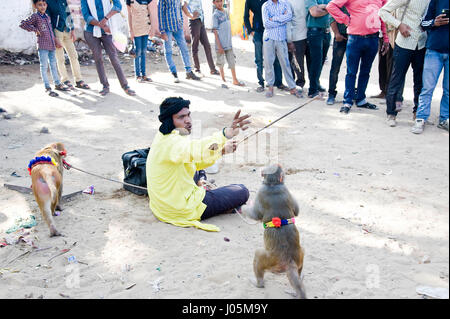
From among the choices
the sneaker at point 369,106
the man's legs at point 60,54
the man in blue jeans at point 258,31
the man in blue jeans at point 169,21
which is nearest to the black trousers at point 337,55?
the sneaker at point 369,106

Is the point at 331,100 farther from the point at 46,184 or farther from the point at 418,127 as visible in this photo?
the point at 46,184

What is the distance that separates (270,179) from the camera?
3.16 metres

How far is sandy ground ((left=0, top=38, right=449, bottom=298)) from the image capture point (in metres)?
3.44

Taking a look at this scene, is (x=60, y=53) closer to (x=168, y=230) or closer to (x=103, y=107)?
(x=103, y=107)

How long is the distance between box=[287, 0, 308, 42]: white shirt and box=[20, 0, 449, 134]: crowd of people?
0.02 m

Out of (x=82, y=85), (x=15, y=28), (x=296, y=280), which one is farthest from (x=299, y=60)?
(x=15, y=28)

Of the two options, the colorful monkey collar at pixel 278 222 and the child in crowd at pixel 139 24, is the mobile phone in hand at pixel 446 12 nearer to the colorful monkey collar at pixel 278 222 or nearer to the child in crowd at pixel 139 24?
the colorful monkey collar at pixel 278 222

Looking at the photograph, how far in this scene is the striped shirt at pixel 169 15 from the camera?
980cm

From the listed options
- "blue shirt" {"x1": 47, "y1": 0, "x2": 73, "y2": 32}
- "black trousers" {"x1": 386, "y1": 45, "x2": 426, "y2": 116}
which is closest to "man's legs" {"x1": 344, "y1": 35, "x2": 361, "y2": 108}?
"black trousers" {"x1": 386, "y1": 45, "x2": 426, "y2": 116}

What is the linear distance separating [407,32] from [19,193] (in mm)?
6077

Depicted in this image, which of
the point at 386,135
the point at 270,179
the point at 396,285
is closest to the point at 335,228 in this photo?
the point at 396,285

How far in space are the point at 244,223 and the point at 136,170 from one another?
5.20 feet

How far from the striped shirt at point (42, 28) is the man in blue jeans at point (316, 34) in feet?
17.8

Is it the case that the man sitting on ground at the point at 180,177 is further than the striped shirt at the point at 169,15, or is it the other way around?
the striped shirt at the point at 169,15
